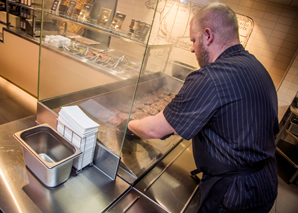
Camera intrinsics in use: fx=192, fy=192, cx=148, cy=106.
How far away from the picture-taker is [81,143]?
Answer: 3.03 ft

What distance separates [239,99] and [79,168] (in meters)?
0.83

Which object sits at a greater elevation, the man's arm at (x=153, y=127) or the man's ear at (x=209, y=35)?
the man's ear at (x=209, y=35)

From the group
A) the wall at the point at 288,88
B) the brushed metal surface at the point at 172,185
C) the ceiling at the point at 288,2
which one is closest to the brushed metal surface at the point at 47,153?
the brushed metal surface at the point at 172,185

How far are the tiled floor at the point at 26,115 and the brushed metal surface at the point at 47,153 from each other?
2.19 meters

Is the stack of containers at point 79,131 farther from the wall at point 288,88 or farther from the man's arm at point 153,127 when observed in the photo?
the wall at point 288,88

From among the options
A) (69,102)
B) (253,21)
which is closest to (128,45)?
(69,102)

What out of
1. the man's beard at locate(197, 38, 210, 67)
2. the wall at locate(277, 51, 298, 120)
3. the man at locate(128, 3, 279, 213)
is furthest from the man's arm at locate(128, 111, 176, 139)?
the wall at locate(277, 51, 298, 120)

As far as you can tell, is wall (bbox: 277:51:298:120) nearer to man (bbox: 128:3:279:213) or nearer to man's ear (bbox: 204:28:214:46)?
man (bbox: 128:3:279:213)

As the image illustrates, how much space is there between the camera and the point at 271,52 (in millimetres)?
3656

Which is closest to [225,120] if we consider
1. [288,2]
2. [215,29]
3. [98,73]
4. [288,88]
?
[215,29]

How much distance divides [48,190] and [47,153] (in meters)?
0.22

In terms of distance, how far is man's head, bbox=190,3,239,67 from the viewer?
3.01 ft

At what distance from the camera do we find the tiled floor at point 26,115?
98.7 inches

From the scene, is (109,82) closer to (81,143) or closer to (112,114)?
(112,114)
